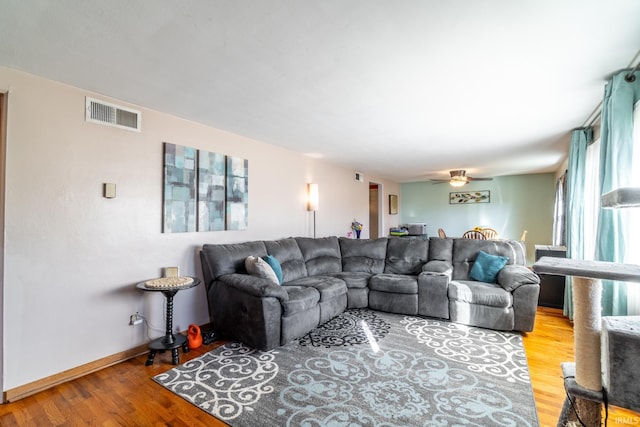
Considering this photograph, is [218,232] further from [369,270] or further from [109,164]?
[369,270]

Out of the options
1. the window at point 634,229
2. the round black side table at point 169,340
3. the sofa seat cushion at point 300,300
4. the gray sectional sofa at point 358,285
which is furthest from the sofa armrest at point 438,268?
the round black side table at point 169,340

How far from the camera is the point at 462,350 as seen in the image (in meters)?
2.68

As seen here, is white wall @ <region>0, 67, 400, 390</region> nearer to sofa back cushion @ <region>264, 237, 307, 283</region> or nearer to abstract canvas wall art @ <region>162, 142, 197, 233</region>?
abstract canvas wall art @ <region>162, 142, 197, 233</region>

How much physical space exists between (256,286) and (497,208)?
23.9 feet

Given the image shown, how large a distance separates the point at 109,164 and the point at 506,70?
3.30 m

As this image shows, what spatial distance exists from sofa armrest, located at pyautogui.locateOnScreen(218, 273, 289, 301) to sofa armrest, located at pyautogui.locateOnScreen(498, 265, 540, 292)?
248 centimetres

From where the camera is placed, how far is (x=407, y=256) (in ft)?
14.0

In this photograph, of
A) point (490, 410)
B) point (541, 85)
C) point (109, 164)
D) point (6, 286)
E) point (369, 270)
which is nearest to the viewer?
point (490, 410)

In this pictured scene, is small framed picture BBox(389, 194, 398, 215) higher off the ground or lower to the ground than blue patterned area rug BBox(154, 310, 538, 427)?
higher

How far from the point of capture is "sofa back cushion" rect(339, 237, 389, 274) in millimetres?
4407

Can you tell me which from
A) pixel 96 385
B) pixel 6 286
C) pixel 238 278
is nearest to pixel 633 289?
pixel 238 278

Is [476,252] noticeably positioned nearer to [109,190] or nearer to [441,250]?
[441,250]

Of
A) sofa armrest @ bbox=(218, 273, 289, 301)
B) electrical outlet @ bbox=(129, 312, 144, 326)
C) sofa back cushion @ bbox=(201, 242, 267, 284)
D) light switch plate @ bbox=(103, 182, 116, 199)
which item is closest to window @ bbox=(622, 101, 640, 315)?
sofa armrest @ bbox=(218, 273, 289, 301)

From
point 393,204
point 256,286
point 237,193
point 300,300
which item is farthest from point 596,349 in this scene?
point 393,204
